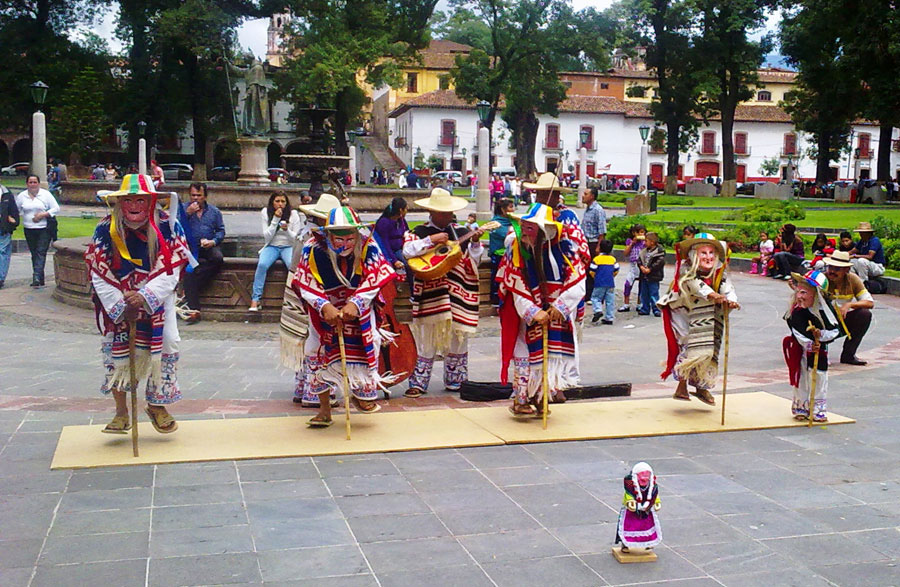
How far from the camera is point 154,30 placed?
156 feet

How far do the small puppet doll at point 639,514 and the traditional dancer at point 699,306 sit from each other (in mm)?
3405

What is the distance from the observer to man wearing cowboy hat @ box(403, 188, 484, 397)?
8.83 m

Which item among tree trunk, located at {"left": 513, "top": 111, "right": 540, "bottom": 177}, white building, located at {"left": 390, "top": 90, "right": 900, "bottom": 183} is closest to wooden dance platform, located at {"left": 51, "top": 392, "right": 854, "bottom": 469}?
tree trunk, located at {"left": 513, "top": 111, "right": 540, "bottom": 177}

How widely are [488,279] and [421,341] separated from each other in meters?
4.87

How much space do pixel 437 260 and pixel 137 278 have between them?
2.81 metres

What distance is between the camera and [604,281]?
13734mm

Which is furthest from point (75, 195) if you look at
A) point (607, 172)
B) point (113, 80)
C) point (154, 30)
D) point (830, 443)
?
point (607, 172)

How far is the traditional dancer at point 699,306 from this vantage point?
8.15 m

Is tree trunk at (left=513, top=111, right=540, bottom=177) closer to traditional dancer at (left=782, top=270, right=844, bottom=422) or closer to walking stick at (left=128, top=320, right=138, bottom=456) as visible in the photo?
traditional dancer at (left=782, top=270, right=844, bottom=422)

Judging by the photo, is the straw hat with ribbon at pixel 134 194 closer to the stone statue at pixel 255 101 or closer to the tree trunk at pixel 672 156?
the stone statue at pixel 255 101

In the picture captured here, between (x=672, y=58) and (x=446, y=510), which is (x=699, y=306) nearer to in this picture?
(x=446, y=510)

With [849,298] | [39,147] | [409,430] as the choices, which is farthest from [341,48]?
[409,430]

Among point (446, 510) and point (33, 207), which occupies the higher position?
point (33, 207)

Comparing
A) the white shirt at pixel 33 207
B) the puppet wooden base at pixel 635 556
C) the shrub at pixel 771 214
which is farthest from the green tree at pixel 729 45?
the puppet wooden base at pixel 635 556
